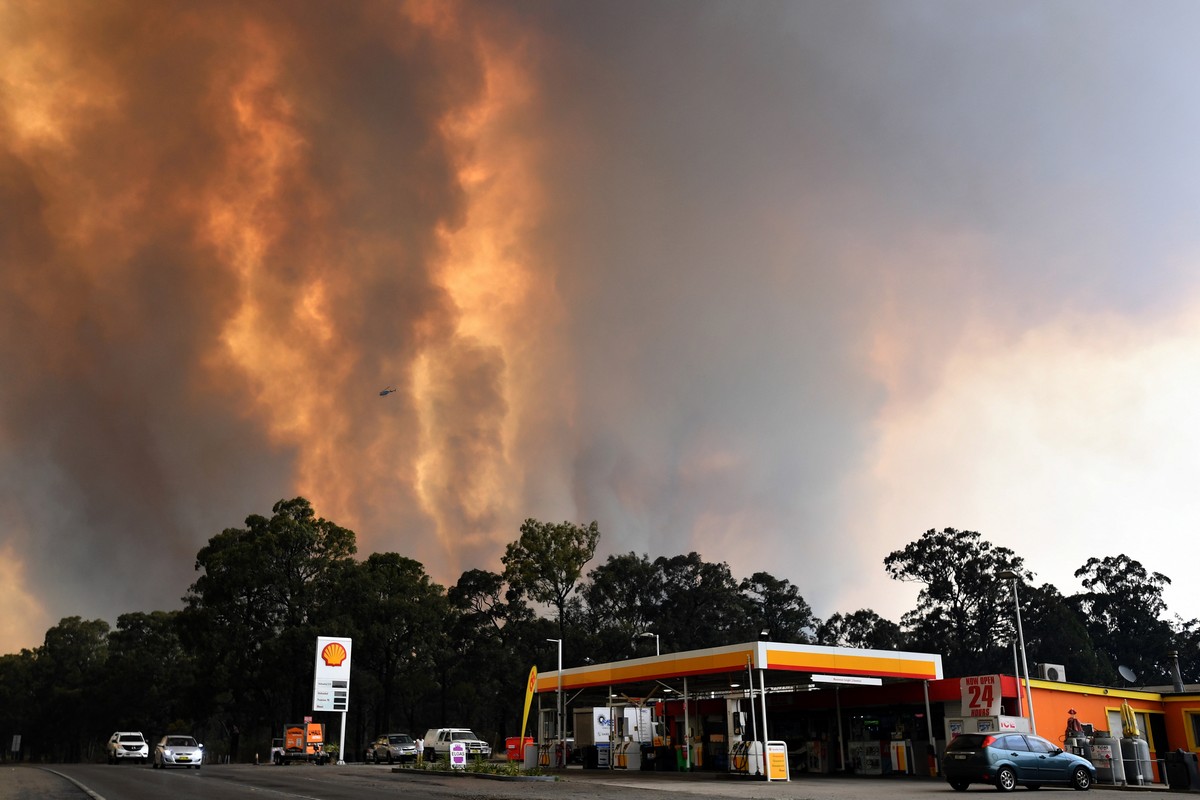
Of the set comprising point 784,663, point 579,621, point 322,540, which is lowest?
point 784,663

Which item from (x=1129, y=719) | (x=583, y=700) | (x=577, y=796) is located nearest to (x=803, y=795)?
(x=577, y=796)

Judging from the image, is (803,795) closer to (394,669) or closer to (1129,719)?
(1129,719)

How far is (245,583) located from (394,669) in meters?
15.7

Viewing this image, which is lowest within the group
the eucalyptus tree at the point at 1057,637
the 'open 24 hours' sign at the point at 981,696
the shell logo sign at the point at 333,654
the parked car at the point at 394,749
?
the parked car at the point at 394,749

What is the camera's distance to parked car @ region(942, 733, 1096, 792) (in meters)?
24.9

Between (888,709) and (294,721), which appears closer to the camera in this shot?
(888,709)

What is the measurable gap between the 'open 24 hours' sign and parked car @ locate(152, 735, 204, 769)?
34.4 m

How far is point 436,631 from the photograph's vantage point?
69.7 meters

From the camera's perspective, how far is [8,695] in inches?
3701

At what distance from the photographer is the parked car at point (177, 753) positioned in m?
42.2

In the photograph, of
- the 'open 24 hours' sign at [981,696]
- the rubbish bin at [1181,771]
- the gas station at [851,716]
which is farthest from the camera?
the 'open 24 hours' sign at [981,696]

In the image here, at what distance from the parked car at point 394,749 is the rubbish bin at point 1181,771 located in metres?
37.9

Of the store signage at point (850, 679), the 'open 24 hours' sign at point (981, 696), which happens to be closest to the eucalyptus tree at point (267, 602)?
the store signage at point (850, 679)

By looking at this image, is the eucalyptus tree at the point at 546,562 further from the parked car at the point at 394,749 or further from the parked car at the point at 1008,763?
the parked car at the point at 1008,763
